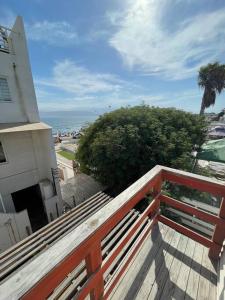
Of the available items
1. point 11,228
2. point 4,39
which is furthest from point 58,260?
point 4,39

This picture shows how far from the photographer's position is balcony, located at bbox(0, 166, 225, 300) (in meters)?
0.77

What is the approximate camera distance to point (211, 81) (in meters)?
16.3

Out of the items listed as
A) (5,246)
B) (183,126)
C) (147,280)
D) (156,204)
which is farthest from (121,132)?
(5,246)

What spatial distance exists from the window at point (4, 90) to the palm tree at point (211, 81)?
18.6m

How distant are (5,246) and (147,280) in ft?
20.9

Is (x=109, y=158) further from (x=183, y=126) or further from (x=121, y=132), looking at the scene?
(x=183, y=126)

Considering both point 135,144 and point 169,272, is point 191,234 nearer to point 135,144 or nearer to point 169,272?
point 169,272

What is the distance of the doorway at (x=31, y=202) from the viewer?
8.02m

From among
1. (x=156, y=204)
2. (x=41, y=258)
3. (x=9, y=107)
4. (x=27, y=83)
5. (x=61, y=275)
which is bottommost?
(x=156, y=204)

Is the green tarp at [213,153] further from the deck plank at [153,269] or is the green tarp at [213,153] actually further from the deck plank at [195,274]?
the deck plank at [153,269]

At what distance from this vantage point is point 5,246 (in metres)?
5.70

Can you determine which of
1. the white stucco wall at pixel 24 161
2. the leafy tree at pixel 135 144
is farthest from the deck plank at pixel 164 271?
the white stucco wall at pixel 24 161

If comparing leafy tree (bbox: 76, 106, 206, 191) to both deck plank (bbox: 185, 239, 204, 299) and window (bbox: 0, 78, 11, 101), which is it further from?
deck plank (bbox: 185, 239, 204, 299)

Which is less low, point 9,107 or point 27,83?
point 27,83
